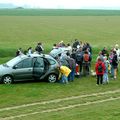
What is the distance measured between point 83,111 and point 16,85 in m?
6.13

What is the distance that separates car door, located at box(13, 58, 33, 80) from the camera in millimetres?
19892

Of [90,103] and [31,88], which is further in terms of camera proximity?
[31,88]

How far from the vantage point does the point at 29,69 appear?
2017 centimetres

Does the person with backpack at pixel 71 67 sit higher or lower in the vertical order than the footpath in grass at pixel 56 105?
higher

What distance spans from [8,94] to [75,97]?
3002 mm

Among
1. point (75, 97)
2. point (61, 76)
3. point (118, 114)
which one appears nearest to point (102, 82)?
point (61, 76)

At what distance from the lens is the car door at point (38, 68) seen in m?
20.3

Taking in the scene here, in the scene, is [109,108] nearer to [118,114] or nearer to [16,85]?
[118,114]

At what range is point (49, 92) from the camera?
18391 millimetres

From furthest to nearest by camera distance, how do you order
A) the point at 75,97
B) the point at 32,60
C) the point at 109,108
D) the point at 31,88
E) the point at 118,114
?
the point at 32,60
the point at 31,88
the point at 75,97
the point at 109,108
the point at 118,114

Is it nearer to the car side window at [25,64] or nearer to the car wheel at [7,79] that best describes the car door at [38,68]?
the car side window at [25,64]

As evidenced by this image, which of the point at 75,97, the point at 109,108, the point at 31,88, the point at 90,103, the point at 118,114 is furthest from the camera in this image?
the point at 31,88

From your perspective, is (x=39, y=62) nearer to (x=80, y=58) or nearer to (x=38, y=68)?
(x=38, y=68)

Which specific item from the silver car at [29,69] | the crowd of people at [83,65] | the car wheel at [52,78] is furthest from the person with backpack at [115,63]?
the car wheel at [52,78]
